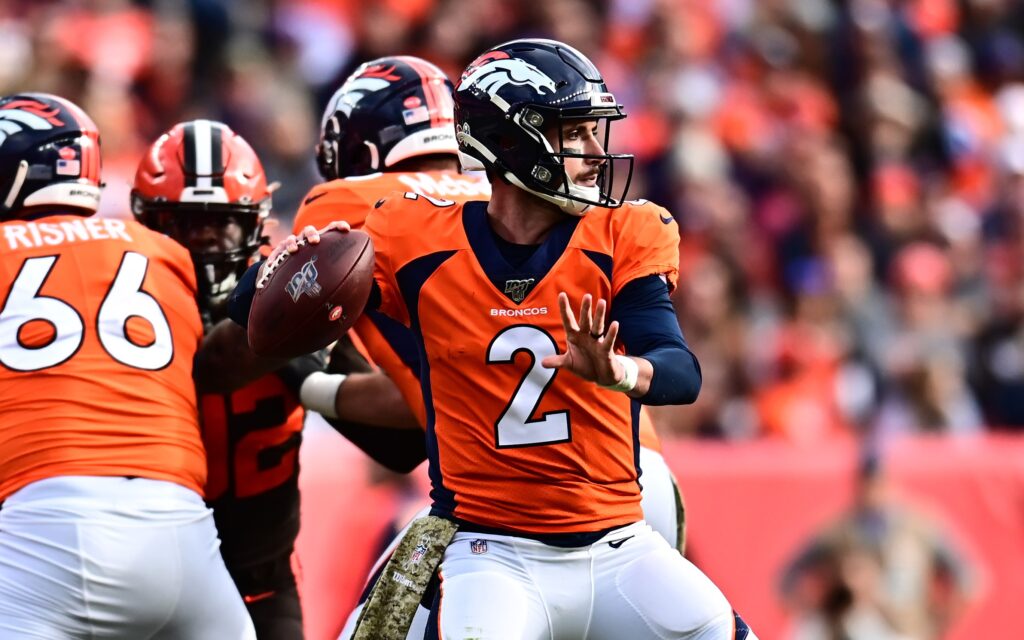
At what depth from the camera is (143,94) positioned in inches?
400

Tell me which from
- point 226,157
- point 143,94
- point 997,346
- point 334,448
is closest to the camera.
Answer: point 226,157

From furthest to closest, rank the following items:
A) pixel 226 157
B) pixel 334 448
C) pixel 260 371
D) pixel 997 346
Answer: pixel 997 346
pixel 334 448
pixel 226 157
pixel 260 371

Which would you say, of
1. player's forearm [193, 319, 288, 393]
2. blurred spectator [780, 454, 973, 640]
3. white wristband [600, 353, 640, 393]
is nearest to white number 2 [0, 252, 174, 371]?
player's forearm [193, 319, 288, 393]

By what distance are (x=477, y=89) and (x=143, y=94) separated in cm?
673

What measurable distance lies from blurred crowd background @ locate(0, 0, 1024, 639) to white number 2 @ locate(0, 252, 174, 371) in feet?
14.4

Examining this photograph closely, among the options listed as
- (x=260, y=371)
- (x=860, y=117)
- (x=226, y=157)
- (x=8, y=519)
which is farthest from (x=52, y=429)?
(x=860, y=117)

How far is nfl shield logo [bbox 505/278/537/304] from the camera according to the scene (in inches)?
145

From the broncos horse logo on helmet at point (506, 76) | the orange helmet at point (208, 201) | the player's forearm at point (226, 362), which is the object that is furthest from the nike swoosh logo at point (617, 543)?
the orange helmet at point (208, 201)

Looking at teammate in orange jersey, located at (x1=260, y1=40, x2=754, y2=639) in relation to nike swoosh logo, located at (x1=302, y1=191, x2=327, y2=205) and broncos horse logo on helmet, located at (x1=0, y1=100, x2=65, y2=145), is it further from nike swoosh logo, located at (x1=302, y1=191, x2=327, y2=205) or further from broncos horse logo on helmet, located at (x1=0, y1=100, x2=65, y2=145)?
broncos horse logo on helmet, located at (x1=0, y1=100, x2=65, y2=145)

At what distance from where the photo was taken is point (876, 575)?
792 cm

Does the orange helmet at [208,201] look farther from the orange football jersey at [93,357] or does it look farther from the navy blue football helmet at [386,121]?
the orange football jersey at [93,357]

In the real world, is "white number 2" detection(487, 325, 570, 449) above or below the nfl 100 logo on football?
below

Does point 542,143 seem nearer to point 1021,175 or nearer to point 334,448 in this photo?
point 334,448

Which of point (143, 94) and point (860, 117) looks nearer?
point (143, 94)
